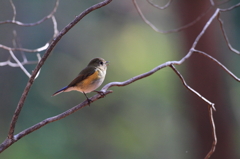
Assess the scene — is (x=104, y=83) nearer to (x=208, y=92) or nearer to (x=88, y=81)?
(x=208, y=92)

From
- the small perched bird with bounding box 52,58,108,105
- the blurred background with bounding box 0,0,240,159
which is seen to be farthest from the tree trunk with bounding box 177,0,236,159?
the small perched bird with bounding box 52,58,108,105

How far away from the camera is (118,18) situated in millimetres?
9711

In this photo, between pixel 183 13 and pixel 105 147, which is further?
pixel 105 147

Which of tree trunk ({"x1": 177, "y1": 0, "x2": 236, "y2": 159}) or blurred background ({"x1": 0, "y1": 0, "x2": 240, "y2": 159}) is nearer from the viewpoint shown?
tree trunk ({"x1": 177, "y1": 0, "x2": 236, "y2": 159})

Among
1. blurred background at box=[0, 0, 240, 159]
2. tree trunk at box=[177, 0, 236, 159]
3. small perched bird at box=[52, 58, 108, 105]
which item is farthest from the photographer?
blurred background at box=[0, 0, 240, 159]

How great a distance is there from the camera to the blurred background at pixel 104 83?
8.48 meters

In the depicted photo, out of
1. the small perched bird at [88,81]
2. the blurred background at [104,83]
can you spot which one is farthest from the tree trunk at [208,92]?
the small perched bird at [88,81]

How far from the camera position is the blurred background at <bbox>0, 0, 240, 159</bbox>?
848cm

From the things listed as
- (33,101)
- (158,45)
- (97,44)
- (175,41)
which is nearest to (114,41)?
(97,44)

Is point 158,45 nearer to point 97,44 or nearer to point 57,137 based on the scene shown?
point 97,44

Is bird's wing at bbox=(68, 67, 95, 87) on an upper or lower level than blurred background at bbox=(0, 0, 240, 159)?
upper

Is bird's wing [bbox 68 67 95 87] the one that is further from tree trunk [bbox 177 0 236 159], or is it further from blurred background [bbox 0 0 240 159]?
blurred background [bbox 0 0 240 159]

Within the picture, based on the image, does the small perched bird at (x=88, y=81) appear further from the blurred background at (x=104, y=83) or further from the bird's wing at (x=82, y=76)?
the blurred background at (x=104, y=83)

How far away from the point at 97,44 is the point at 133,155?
3.60m
